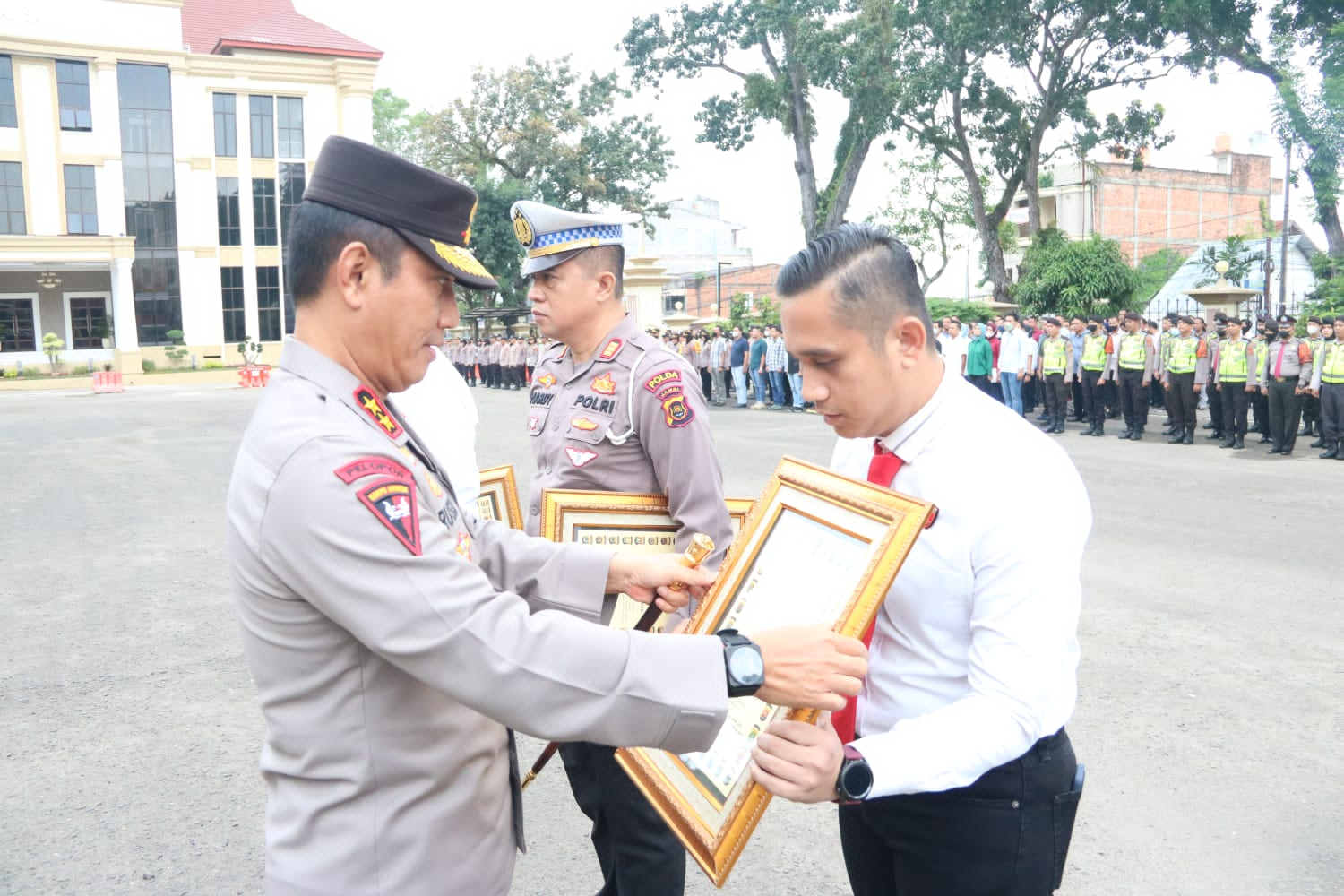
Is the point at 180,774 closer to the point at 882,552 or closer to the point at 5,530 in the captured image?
the point at 882,552

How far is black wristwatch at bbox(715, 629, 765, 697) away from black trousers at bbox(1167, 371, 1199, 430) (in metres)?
14.8

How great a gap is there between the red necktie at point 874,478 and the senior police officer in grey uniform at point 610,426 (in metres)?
1.01

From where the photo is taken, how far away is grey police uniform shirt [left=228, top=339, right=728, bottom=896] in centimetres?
146

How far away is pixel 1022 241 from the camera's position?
50.2m

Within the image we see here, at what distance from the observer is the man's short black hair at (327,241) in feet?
5.35

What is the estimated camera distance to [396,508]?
1.49 m

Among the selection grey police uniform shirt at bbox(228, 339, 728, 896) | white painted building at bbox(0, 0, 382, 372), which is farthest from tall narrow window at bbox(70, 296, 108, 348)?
grey police uniform shirt at bbox(228, 339, 728, 896)

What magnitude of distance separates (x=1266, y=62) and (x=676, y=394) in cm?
2290

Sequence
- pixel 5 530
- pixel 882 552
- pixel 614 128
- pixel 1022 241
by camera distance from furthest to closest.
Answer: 1. pixel 1022 241
2. pixel 614 128
3. pixel 5 530
4. pixel 882 552

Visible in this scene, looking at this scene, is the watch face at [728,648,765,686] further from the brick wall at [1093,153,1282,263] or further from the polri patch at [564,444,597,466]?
the brick wall at [1093,153,1282,263]

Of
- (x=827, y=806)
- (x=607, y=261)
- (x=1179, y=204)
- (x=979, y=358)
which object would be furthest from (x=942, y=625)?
(x=1179, y=204)

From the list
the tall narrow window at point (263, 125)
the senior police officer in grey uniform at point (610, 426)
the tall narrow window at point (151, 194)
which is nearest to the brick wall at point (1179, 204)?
the tall narrow window at point (263, 125)

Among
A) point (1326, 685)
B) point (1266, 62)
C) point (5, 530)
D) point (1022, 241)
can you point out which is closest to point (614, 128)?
point (1022, 241)

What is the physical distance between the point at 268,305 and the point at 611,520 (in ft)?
144
